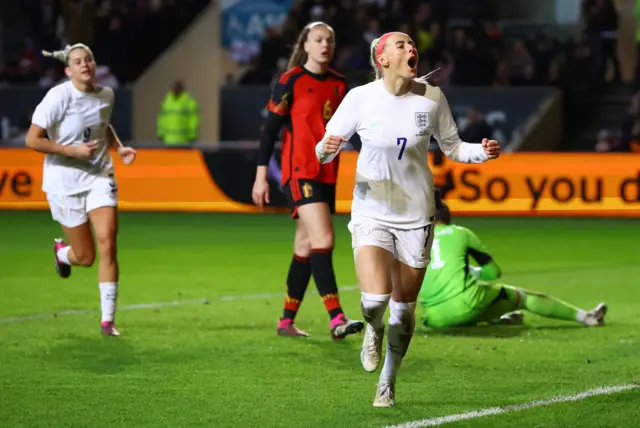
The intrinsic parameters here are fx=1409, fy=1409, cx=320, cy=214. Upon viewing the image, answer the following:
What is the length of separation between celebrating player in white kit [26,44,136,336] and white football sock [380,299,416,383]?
332 cm

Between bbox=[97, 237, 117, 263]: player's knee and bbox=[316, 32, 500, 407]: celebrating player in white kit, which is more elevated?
bbox=[316, 32, 500, 407]: celebrating player in white kit

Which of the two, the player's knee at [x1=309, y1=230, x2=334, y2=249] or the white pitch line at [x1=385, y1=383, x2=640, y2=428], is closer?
the white pitch line at [x1=385, y1=383, x2=640, y2=428]

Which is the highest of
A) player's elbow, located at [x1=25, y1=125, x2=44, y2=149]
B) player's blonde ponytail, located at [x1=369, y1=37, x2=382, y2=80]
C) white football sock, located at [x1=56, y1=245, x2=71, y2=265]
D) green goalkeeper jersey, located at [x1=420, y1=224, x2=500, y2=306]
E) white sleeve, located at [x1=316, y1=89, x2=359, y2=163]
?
player's blonde ponytail, located at [x1=369, y1=37, x2=382, y2=80]

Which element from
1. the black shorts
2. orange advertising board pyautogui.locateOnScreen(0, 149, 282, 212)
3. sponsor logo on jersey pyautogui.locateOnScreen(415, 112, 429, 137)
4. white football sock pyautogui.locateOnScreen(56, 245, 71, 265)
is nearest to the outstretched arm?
sponsor logo on jersey pyautogui.locateOnScreen(415, 112, 429, 137)

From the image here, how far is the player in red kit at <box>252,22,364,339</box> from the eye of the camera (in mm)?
9930

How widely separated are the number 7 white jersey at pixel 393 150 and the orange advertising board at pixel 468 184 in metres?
11.9

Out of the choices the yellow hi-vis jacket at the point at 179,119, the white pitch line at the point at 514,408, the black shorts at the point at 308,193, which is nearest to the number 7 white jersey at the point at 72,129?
the black shorts at the point at 308,193

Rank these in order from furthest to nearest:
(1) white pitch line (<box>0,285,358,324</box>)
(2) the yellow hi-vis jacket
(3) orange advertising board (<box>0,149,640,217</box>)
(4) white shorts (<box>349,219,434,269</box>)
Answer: (2) the yellow hi-vis jacket → (3) orange advertising board (<box>0,149,640,217</box>) → (1) white pitch line (<box>0,285,358,324</box>) → (4) white shorts (<box>349,219,434,269</box>)

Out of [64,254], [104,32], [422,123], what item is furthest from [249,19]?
[422,123]

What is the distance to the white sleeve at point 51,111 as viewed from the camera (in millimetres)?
10289

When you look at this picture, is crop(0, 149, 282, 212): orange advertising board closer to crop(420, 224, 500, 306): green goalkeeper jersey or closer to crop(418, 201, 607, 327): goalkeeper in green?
crop(418, 201, 607, 327): goalkeeper in green

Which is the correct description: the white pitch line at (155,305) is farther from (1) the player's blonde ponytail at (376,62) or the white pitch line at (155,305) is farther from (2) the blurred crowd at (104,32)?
(2) the blurred crowd at (104,32)

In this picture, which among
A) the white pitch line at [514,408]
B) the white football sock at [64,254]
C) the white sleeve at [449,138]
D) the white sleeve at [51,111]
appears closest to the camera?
the white pitch line at [514,408]

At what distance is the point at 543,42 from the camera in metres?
26.5
